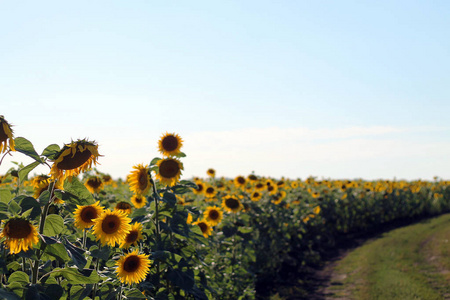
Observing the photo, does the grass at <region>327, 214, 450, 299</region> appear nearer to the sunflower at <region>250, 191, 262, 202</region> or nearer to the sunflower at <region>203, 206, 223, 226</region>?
the sunflower at <region>250, 191, 262, 202</region>

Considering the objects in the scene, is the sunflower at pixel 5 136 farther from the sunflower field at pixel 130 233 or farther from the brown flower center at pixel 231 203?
the brown flower center at pixel 231 203

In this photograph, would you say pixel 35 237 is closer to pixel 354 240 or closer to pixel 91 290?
pixel 91 290

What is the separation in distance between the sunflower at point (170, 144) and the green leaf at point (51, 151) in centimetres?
282

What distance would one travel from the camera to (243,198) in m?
9.84

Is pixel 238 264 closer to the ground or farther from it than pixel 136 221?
closer to the ground

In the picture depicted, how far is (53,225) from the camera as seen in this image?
308 cm

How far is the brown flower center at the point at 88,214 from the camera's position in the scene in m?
3.81

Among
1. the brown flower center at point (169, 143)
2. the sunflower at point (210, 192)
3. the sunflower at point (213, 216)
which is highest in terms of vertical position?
the brown flower center at point (169, 143)

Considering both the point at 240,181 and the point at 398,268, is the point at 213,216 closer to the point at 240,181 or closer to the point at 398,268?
the point at 240,181

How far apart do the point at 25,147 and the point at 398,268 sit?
38.3 ft

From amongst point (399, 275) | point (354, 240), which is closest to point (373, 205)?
point (354, 240)

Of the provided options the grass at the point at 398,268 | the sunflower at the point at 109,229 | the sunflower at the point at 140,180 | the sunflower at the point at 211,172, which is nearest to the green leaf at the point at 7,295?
the sunflower at the point at 109,229

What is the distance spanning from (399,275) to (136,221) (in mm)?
9105

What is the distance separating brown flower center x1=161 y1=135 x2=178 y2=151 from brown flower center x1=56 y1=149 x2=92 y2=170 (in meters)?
2.81
